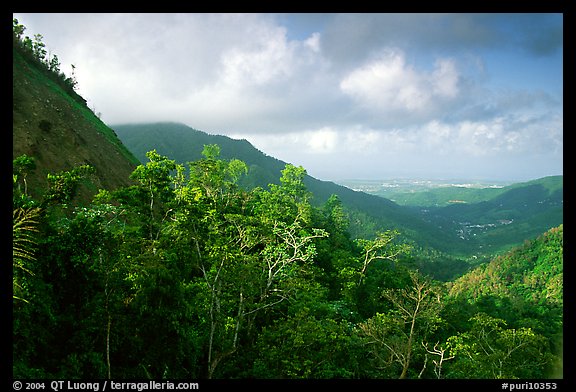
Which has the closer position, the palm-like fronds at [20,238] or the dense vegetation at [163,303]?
the palm-like fronds at [20,238]

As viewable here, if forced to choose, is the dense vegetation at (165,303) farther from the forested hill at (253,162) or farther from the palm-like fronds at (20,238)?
the forested hill at (253,162)

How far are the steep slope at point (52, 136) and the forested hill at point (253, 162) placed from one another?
9491 cm

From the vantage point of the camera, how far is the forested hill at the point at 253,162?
145 metres

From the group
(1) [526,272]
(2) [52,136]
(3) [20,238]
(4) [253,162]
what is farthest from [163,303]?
(4) [253,162]

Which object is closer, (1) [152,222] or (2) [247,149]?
(1) [152,222]

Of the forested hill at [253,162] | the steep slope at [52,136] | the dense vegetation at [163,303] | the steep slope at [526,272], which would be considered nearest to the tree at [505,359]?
the dense vegetation at [163,303]

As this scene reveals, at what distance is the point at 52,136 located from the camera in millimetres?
26812

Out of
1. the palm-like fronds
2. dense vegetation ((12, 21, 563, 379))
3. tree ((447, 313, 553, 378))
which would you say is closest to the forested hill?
tree ((447, 313, 553, 378))

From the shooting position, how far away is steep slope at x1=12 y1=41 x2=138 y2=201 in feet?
76.5

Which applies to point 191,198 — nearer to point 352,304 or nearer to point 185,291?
point 185,291
